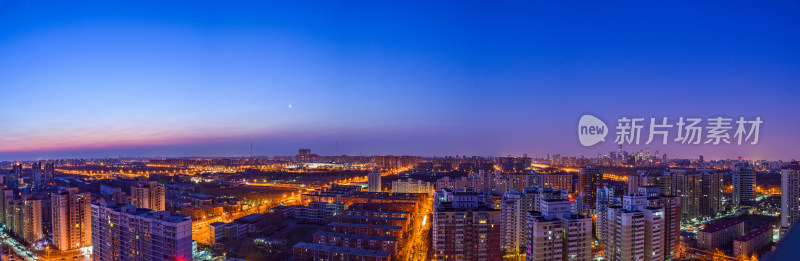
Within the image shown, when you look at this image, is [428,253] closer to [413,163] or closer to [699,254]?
[699,254]

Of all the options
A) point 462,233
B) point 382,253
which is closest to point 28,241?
point 382,253

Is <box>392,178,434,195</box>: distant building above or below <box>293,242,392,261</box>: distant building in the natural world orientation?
below

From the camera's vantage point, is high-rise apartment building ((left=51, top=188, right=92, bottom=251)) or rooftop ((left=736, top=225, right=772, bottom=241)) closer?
rooftop ((left=736, top=225, right=772, bottom=241))

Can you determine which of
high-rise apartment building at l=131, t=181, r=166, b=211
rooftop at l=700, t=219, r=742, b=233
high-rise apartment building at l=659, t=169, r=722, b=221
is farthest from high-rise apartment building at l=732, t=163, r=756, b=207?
high-rise apartment building at l=131, t=181, r=166, b=211

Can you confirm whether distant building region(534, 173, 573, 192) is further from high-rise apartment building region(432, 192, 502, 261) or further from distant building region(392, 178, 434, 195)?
high-rise apartment building region(432, 192, 502, 261)

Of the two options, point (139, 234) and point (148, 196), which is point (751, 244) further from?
point (148, 196)

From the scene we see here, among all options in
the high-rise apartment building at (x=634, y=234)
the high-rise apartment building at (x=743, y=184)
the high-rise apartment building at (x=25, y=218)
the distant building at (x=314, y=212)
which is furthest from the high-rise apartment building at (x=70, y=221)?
the high-rise apartment building at (x=743, y=184)
